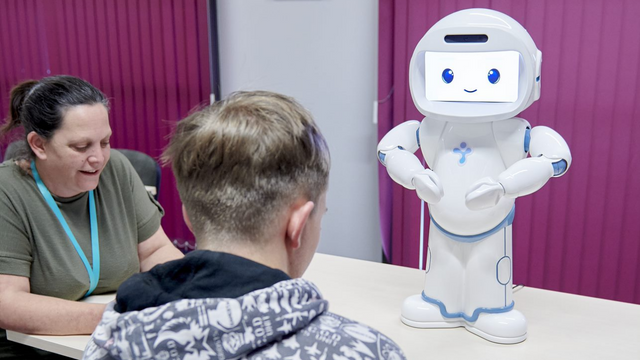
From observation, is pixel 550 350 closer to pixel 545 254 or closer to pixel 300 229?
pixel 300 229

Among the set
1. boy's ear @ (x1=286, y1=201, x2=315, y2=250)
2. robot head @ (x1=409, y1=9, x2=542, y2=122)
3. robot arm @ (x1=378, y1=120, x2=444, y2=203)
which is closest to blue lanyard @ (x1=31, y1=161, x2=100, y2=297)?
robot arm @ (x1=378, y1=120, x2=444, y2=203)

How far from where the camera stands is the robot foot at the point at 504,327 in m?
1.43

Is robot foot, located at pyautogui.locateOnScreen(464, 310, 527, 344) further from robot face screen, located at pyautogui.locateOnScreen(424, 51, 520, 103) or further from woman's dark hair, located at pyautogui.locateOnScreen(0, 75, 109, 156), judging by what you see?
woman's dark hair, located at pyautogui.locateOnScreen(0, 75, 109, 156)

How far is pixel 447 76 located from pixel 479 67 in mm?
81

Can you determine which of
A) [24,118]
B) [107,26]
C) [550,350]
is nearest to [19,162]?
[24,118]

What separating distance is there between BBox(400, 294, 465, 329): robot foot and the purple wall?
116cm

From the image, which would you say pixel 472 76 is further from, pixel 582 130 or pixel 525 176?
pixel 582 130

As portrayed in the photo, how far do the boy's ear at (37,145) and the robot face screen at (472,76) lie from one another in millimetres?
1010

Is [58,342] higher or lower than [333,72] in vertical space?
lower

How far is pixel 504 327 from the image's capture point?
1.42 metres

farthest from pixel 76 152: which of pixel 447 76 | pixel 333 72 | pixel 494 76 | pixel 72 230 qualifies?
pixel 333 72

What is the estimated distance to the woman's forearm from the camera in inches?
56.4

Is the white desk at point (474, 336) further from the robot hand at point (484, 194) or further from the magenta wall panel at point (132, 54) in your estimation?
the magenta wall panel at point (132, 54)

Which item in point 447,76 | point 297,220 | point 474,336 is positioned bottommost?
point 474,336
